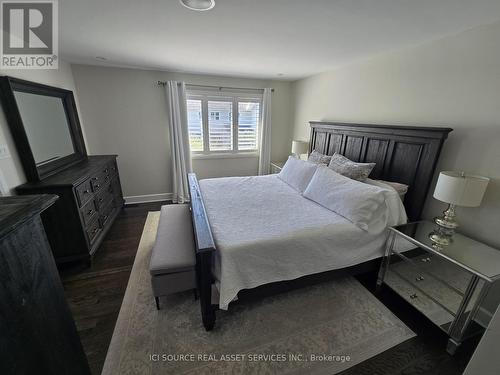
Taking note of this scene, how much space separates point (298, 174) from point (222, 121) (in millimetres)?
2019

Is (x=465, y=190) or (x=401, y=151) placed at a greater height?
(x=401, y=151)

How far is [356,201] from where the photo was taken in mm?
1921

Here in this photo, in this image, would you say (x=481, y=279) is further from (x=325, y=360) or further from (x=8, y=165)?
(x=8, y=165)

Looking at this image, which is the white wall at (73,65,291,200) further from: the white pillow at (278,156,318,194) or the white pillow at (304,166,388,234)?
the white pillow at (304,166,388,234)

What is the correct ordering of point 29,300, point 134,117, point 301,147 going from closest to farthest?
point 29,300 < point 134,117 < point 301,147

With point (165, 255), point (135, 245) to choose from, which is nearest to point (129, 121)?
point (135, 245)

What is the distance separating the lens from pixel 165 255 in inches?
66.6

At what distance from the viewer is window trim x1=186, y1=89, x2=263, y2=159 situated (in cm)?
379

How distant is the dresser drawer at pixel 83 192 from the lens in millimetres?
2148

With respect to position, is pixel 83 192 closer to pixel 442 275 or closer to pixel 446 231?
pixel 442 275

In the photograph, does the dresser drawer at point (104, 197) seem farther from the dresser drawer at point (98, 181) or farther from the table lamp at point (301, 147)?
the table lamp at point (301, 147)

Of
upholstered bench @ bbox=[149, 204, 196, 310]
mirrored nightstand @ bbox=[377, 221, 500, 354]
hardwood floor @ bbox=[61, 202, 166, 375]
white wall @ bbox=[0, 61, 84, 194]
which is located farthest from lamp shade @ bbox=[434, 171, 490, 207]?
white wall @ bbox=[0, 61, 84, 194]

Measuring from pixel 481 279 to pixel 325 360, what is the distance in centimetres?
112

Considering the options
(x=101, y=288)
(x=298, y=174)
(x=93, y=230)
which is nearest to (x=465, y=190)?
(x=298, y=174)
